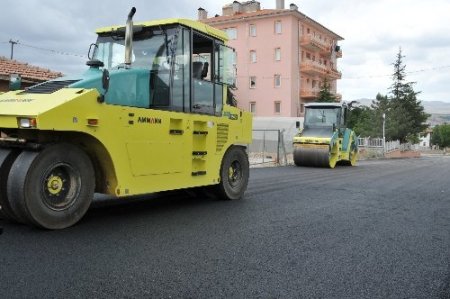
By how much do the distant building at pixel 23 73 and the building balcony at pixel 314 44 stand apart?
34.9 metres

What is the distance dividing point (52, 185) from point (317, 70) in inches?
1861

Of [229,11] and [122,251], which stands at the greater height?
[229,11]

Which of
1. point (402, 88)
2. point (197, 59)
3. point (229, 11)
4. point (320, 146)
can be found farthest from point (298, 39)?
point (197, 59)

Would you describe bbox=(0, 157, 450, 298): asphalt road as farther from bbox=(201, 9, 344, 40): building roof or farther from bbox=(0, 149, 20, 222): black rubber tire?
bbox=(201, 9, 344, 40): building roof

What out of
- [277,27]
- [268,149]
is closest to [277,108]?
[277,27]

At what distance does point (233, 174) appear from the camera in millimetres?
8406

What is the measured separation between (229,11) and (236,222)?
164ft

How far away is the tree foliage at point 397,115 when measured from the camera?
4984 cm

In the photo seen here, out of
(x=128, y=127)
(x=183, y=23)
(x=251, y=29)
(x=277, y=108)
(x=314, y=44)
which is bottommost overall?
(x=128, y=127)

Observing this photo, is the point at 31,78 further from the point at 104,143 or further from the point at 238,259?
the point at 238,259

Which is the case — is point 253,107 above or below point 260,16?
below

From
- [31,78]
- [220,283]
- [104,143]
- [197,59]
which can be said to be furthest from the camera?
[31,78]

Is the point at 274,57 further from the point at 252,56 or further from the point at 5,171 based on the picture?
the point at 5,171

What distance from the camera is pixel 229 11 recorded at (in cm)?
5356
